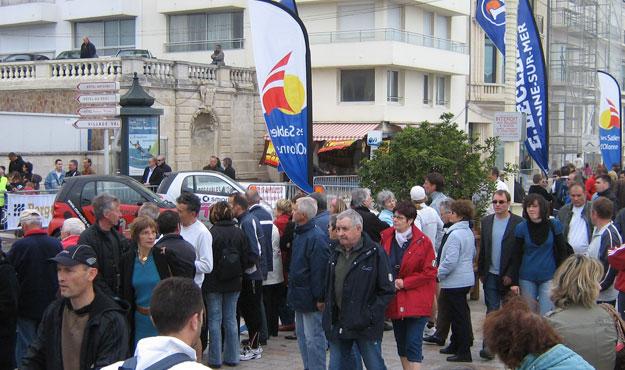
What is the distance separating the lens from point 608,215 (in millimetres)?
8438

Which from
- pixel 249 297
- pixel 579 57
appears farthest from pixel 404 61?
pixel 249 297

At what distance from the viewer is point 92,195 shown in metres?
15.7

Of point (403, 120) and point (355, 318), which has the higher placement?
point (403, 120)

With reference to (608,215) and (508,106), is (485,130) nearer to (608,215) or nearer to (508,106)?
(508,106)

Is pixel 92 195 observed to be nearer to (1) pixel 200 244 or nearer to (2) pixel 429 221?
(2) pixel 429 221

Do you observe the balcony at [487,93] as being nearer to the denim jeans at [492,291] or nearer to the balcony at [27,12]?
the balcony at [27,12]

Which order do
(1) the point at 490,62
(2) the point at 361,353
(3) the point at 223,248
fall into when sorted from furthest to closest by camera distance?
(1) the point at 490,62
(3) the point at 223,248
(2) the point at 361,353

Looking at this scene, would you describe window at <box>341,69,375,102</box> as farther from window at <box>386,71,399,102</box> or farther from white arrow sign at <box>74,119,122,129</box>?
white arrow sign at <box>74,119,122,129</box>

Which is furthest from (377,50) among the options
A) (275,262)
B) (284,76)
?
(275,262)

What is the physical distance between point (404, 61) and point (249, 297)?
27.2 m

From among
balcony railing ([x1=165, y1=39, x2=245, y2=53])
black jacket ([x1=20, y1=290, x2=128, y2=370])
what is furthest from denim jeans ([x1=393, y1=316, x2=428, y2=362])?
balcony railing ([x1=165, y1=39, x2=245, y2=53])

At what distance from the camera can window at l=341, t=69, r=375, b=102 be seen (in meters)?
36.1

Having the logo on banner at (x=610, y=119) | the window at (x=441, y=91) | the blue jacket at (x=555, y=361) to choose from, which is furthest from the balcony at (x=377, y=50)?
the blue jacket at (x=555, y=361)

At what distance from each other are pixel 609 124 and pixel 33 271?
22390 mm
